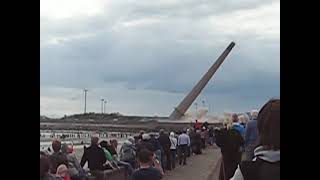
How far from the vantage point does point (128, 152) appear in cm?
723

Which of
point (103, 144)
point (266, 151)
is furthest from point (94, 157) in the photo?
point (266, 151)

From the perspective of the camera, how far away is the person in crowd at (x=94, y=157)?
19.4ft

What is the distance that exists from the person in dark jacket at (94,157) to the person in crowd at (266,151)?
4186 millimetres

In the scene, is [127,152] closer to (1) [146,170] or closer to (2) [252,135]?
(1) [146,170]

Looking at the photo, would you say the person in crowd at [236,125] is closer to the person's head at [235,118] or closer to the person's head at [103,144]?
the person's head at [235,118]

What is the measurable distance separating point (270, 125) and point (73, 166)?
3722 millimetres

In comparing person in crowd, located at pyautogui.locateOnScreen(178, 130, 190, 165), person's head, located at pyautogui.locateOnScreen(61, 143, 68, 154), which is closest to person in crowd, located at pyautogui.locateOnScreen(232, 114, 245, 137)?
person's head, located at pyautogui.locateOnScreen(61, 143, 68, 154)

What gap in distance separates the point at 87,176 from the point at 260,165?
399cm

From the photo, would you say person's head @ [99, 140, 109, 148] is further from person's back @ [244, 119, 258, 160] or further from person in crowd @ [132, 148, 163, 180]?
person's back @ [244, 119, 258, 160]

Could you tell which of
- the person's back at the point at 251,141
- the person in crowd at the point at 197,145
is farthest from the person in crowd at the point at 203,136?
the person's back at the point at 251,141
